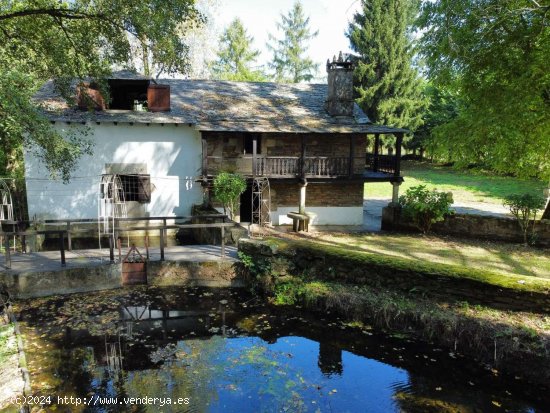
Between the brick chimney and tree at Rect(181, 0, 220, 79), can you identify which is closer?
the brick chimney

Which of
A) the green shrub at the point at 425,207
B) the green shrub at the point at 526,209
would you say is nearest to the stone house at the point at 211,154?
the green shrub at the point at 425,207

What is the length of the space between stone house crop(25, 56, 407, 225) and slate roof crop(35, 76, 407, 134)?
5 centimetres

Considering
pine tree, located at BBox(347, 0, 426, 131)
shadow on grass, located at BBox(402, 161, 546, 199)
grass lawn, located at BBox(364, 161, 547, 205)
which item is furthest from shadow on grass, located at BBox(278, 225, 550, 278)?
pine tree, located at BBox(347, 0, 426, 131)

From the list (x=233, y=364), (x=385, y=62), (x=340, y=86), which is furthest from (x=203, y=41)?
(x=233, y=364)

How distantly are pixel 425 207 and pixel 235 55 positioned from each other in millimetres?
28699

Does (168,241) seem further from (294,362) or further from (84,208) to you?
(294,362)

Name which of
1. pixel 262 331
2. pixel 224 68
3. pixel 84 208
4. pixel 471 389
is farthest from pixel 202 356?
pixel 224 68

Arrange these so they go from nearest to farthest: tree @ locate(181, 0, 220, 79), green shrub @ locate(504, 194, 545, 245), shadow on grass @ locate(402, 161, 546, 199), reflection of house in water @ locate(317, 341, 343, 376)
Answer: reflection of house in water @ locate(317, 341, 343, 376), green shrub @ locate(504, 194, 545, 245), shadow on grass @ locate(402, 161, 546, 199), tree @ locate(181, 0, 220, 79)

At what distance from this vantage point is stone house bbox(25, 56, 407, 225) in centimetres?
1619

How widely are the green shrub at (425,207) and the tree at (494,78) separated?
61.7 inches

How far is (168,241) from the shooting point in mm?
16203

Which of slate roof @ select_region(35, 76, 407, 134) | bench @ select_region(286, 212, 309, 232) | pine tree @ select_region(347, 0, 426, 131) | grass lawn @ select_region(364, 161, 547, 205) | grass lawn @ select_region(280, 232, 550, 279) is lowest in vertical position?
grass lawn @ select_region(280, 232, 550, 279)

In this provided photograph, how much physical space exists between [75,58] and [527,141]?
573 inches

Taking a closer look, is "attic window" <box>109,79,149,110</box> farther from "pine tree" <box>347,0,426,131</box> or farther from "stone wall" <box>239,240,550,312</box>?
"pine tree" <box>347,0,426,131</box>
